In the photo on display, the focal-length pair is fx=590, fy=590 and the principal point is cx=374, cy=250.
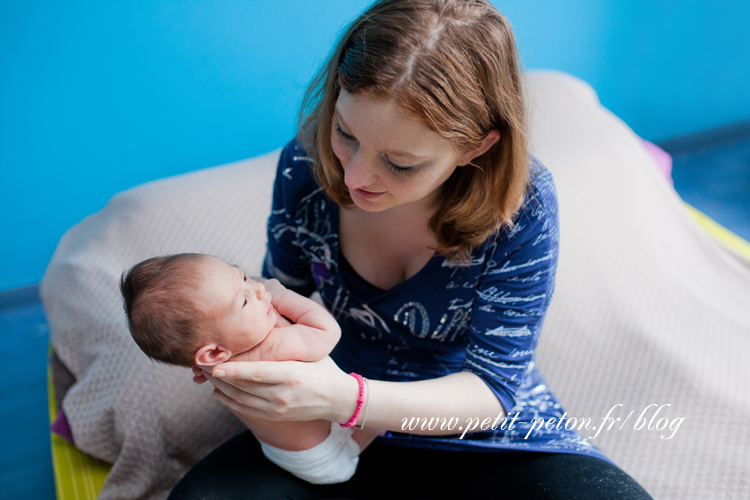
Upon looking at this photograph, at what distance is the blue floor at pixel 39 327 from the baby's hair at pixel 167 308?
1.01 meters

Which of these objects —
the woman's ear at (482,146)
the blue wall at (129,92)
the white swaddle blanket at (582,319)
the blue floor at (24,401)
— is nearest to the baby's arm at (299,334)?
the woman's ear at (482,146)

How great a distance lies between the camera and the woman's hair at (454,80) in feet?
2.67

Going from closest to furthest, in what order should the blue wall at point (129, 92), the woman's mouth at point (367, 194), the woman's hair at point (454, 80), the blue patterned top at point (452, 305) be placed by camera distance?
the woman's hair at point (454, 80), the woman's mouth at point (367, 194), the blue patterned top at point (452, 305), the blue wall at point (129, 92)

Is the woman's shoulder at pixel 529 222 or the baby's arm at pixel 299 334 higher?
the woman's shoulder at pixel 529 222

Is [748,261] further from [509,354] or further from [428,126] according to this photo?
[428,126]

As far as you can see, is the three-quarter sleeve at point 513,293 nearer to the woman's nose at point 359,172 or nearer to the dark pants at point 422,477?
the dark pants at point 422,477

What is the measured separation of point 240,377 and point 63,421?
0.78 meters

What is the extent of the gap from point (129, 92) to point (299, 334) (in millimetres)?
1476

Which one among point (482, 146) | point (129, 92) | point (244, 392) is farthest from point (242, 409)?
point (129, 92)

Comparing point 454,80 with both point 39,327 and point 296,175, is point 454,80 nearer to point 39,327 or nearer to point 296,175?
point 296,175

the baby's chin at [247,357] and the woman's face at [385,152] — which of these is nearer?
the woman's face at [385,152]

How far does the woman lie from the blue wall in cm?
69

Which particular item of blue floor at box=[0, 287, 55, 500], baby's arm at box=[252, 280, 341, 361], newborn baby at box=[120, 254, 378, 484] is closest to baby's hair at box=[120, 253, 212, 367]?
newborn baby at box=[120, 254, 378, 484]

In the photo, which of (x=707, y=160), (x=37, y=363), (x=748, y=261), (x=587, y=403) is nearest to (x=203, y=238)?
(x=37, y=363)
